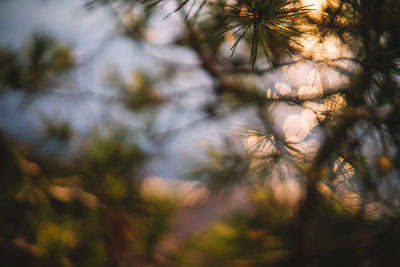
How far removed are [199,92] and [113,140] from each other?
0.24 metres

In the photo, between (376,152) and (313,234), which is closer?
(376,152)

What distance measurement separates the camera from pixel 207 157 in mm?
351

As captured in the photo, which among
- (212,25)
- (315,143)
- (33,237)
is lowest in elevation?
(33,237)

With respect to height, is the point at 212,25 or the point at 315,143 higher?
the point at 212,25

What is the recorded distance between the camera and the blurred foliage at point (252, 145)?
17 cm

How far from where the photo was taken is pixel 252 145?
0.26m

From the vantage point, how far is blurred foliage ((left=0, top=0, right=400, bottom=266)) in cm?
17

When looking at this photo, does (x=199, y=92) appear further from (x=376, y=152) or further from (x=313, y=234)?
(x=313, y=234)

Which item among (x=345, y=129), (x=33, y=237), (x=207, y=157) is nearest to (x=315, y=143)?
(x=345, y=129)

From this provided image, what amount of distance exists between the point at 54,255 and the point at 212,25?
1.51 feet

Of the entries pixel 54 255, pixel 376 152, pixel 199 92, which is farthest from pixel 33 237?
pixel 376 152

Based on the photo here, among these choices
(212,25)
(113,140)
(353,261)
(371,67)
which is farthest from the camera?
(353,261)

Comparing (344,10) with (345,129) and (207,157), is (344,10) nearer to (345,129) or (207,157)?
(345,129)

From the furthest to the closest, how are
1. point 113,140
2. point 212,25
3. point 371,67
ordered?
1. point 113,140
2. point 212,25
3. point 371,67
